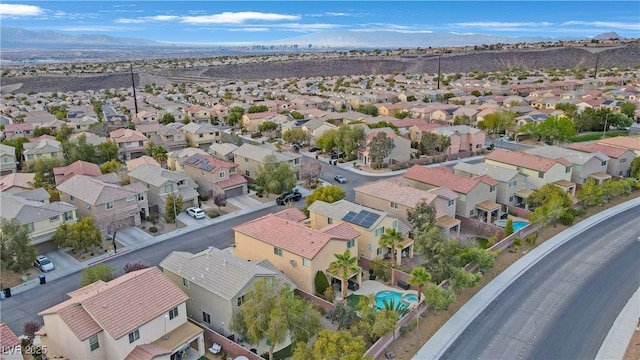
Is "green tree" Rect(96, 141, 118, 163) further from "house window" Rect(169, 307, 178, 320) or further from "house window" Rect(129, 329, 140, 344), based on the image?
"house window" Rect(129, 329, 140, 344)

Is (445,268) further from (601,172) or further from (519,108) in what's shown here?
(519,108)

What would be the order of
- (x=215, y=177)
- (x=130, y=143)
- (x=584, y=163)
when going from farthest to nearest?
(x=130, y=143), (x=584, y=163), (x=215, y=177)

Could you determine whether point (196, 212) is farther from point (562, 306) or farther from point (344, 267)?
point (562, 306)

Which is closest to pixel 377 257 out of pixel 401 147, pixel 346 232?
pixel 346 232

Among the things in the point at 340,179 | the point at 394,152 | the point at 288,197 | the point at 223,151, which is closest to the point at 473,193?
the point at 340,179

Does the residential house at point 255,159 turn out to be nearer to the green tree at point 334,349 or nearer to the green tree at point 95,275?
the green tree at point 95,275

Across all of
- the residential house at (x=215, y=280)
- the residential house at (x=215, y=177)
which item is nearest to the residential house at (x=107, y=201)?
the residential house at (x=215, y=177)

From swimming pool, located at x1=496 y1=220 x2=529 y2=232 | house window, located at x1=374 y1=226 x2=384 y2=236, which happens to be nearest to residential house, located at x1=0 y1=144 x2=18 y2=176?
house window, located at x1=374 y1=226 x2=384 y2=236
